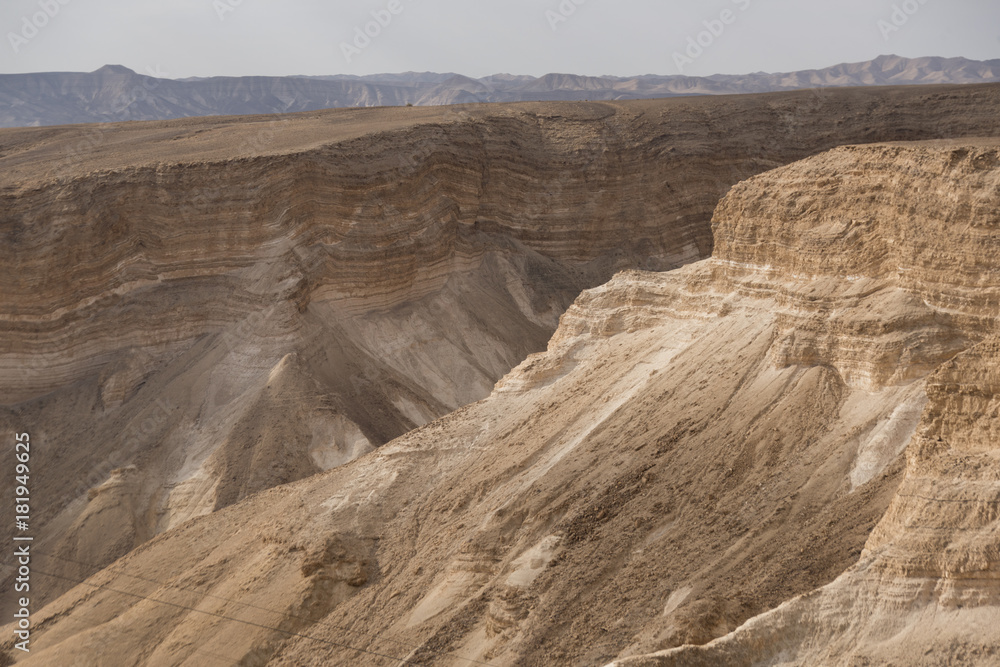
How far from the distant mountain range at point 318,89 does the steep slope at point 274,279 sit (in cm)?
7415

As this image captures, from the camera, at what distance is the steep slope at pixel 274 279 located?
2770 cm

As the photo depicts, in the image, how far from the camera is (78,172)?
32.9 metres

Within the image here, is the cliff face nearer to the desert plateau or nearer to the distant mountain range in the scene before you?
the desert plateau

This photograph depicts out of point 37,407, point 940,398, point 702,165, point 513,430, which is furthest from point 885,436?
point 702,165

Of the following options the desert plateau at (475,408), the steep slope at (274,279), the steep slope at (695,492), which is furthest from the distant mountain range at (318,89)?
the steep slope at (695,492)

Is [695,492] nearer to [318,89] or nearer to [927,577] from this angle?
[927,577]

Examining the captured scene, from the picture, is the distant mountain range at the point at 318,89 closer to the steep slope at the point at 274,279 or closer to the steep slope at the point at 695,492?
the steep slope at the point at 274,279

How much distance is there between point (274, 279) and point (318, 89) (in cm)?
10858

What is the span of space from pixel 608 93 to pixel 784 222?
118323mm

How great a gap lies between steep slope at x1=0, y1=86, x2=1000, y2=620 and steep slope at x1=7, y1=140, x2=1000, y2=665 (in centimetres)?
621

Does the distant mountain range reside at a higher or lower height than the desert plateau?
higher

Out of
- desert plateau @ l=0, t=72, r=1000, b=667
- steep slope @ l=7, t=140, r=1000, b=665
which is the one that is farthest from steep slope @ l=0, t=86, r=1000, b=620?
steep slope @ l=7, t=140, r=1000, b=665

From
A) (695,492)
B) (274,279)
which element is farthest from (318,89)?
(695,492)

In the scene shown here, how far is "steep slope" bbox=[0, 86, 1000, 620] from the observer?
90.9ft
